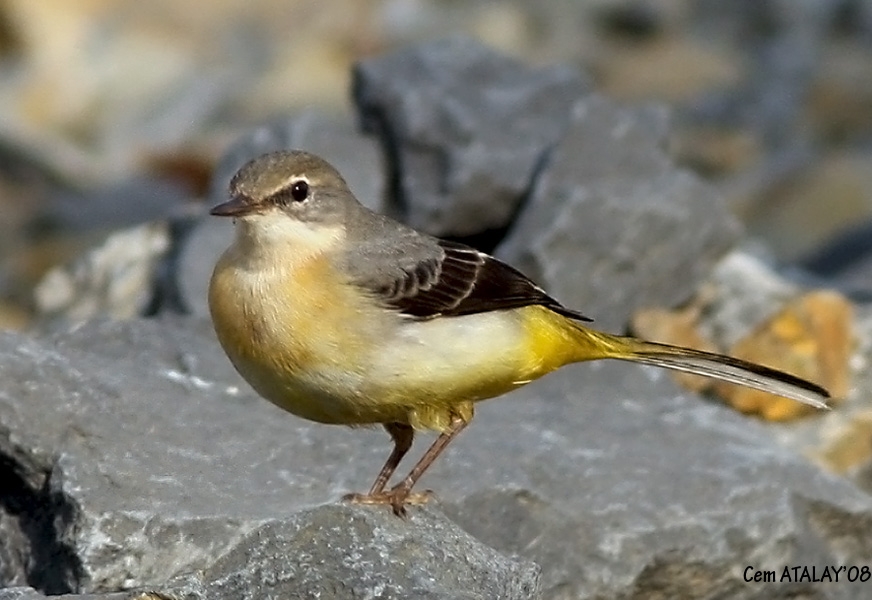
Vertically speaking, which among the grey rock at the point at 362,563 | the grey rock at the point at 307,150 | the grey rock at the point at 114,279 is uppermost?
the grey rock at the point at 307,150

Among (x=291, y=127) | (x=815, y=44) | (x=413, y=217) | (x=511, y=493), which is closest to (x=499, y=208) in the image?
(x=413, y=217)

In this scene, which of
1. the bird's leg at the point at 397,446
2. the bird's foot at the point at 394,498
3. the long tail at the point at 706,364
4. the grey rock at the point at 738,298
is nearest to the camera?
the bird's foot at the point at 394,498

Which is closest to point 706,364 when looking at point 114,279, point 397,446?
point 397,446

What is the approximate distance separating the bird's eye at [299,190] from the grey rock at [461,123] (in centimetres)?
363

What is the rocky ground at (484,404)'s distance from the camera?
19.7 ft

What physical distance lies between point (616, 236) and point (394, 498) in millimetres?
3735

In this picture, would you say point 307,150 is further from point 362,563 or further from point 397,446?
point 362,563

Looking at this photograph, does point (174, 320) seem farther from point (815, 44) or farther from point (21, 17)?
point (815, 44)

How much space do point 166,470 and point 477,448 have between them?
5.34 ft

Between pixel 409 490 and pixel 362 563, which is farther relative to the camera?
pixel 409 490

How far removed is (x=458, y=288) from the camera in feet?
22.1

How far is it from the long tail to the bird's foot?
1058 mm

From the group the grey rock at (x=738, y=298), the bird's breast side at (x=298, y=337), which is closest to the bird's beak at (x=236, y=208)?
the bird's breast side at (x=298, y=337)

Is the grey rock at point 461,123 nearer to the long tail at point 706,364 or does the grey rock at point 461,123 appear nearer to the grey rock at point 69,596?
the long tail at point 706,364
